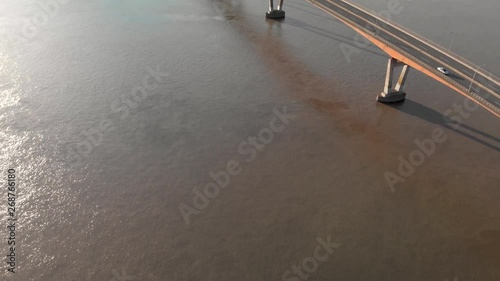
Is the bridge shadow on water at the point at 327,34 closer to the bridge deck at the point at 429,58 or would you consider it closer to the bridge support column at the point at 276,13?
the bridge support column at the point at 276,13

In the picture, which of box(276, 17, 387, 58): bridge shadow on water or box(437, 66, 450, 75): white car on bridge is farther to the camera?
box(276, 17, 387, 58): bridge shadow on water

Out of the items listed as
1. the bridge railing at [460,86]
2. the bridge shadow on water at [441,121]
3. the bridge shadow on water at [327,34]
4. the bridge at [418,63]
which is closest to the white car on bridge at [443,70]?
the bridge at [418,63]

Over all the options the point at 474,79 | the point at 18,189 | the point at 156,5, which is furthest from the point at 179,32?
the point at 474,79

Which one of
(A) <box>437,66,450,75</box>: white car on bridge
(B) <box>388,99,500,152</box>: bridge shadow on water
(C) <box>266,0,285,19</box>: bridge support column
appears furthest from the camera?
(C) <box>266,0,285,19</box>: bridge support column

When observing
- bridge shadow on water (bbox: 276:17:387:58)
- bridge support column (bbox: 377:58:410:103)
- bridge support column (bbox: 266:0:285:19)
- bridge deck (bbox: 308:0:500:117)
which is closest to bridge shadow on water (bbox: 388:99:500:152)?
bridge support column (bbox: 377:58:410:103)

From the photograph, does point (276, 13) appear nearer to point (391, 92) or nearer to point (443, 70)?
point (391, 92)

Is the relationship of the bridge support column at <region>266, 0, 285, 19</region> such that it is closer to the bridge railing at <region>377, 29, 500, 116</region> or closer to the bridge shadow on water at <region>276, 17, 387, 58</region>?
the bridge shadow on water at <region>276, 17, 387, 58</region>

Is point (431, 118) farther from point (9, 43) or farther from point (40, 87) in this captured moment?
point (9, 43)

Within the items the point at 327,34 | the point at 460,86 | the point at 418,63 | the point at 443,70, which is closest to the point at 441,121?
the point at 443,70
